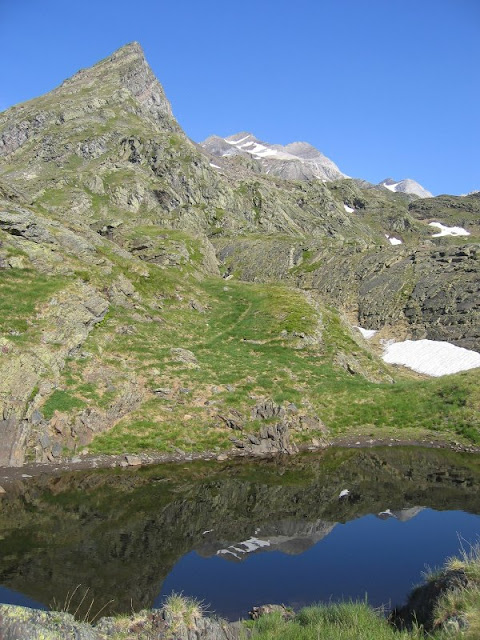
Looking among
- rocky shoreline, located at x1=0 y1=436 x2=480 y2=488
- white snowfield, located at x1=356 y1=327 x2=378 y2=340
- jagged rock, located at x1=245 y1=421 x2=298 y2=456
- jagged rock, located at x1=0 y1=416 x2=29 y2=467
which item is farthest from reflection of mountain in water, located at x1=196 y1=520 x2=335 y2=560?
white snowfield, located at x1=356 y1=327 x2=378 y2=340

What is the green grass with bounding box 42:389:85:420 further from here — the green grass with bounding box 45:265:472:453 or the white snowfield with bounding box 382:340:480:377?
the white snowfield with bounding box 382:340:480:377

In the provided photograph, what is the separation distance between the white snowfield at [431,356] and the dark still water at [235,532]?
118 ft

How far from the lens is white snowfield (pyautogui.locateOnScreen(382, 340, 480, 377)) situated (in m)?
66.8

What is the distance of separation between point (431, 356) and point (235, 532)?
59.0 meters

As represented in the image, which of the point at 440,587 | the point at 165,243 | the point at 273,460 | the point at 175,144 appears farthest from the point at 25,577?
the point at 175,144

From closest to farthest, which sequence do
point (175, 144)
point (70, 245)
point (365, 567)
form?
point (365, 567), point (70, 245), point (175, 144)

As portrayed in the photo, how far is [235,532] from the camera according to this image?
23203 millimetres

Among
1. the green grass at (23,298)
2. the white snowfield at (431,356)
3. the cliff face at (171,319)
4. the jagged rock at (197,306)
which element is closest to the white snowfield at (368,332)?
the cliff face at (171,319)

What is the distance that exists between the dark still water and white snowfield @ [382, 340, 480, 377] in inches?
1412

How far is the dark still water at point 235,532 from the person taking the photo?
17500 mm

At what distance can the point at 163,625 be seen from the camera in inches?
465

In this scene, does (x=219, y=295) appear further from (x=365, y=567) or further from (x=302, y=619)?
(x=302, y=619)

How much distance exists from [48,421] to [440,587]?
29790 mm

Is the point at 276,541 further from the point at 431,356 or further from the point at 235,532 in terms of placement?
the point at 431,356
